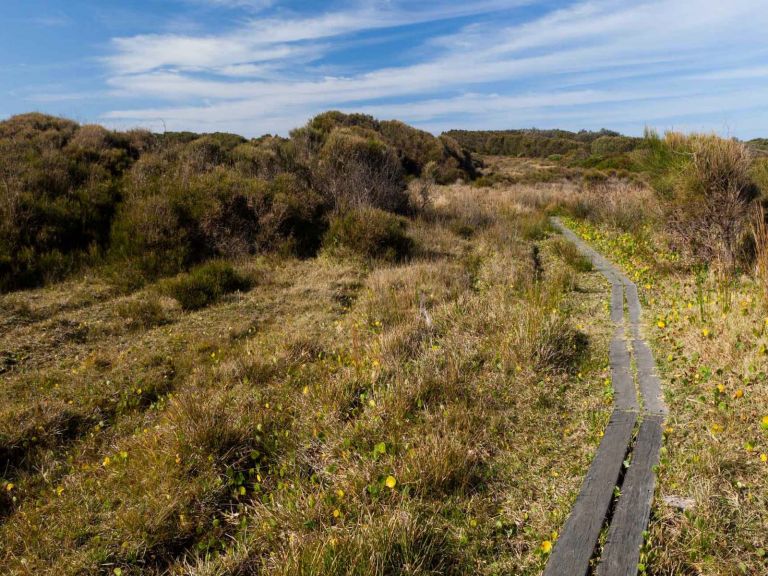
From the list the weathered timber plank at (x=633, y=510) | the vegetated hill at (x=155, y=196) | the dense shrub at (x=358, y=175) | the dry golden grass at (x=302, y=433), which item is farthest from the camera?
the dense shrub at (x=358, y=175)

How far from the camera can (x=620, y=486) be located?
9.49 ft

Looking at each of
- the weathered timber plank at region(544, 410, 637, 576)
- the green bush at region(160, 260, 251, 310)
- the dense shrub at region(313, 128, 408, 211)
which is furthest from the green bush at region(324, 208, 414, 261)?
the weathered timber plank at region(544, 410, 637, 576)

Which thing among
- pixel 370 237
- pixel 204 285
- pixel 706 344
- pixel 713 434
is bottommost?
pixel 713 434

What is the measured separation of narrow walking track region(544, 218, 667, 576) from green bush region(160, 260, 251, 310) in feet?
19.2

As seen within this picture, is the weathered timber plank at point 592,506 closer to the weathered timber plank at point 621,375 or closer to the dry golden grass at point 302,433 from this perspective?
the dry golden grass at point 302,433

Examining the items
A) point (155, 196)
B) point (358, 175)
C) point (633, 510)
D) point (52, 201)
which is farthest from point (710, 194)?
point (52, 201)

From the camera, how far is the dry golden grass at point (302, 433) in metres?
2.66

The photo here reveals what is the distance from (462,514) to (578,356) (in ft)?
7.97

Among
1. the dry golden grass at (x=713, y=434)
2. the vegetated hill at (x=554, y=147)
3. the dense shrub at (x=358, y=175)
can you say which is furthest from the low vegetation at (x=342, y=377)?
the vegetated hill at (x=554, y=147)

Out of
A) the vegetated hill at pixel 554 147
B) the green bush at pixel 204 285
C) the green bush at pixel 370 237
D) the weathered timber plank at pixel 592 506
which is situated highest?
the vegetated hill at pixel 554 147

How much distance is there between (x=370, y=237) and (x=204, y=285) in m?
3.46

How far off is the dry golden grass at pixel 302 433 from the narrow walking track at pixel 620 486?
0.11 meters

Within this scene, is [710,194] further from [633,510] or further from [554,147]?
[554,147]

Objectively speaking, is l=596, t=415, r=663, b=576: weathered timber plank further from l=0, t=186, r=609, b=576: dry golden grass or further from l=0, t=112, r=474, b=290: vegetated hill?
l=0, t=112, r=474, b=290: vegetated hill
